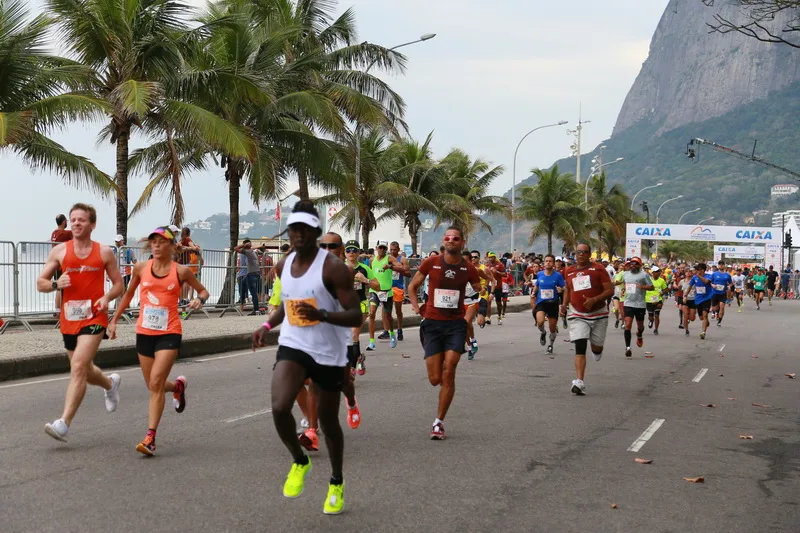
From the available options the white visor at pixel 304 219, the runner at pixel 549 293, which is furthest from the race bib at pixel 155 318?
the runner at pixel 549 293

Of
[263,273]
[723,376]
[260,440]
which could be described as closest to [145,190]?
[263,273]

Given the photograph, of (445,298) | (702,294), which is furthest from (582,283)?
(702,294)

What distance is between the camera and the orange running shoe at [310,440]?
736cm

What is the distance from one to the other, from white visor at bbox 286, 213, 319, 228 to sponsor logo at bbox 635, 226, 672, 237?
181ft

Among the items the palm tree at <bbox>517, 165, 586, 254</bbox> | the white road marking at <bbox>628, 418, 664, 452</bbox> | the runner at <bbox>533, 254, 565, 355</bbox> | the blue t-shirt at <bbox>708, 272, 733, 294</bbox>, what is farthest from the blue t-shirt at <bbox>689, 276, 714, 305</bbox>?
the palm tree at <bbox>517, 165, 586, 254</bbox>

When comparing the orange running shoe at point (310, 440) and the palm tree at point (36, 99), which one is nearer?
the orange running shoe at point (310, 440)

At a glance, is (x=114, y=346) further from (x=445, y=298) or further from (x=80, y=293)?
(x=445, y=298)

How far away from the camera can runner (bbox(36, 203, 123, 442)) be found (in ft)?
24.7

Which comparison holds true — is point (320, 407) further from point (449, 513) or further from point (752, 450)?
point (752, 450)

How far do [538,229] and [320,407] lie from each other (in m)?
51.8

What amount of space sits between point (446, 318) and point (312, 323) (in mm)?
3382

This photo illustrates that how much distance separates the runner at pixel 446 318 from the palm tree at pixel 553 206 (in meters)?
46.5

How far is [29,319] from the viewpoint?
16625 mm

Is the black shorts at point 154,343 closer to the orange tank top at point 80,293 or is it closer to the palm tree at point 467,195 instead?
the orange tank top at point 80,293
